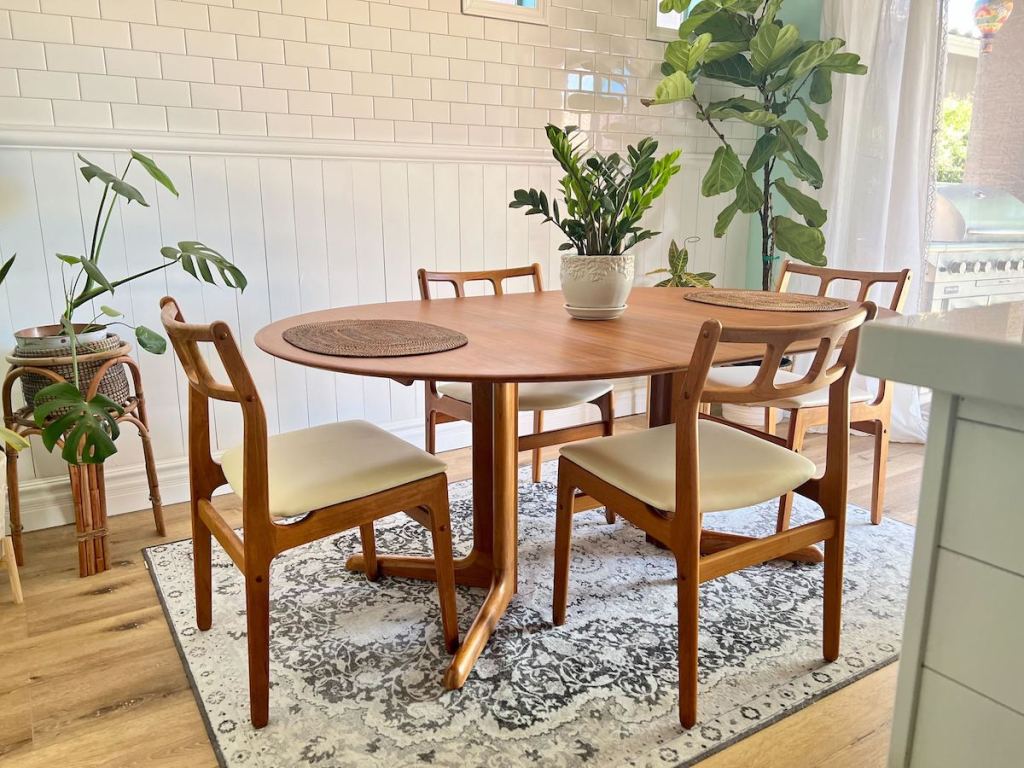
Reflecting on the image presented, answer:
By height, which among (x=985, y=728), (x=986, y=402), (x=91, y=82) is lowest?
(x=985, y=728)

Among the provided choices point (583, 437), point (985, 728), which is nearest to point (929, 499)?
point (985, 728)

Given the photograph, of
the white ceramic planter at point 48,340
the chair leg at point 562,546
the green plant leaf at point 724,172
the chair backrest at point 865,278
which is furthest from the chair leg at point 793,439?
the white ceramic planter at point 48,340

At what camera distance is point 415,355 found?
4.84 ft

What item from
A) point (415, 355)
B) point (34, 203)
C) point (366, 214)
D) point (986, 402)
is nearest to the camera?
point (986, 402)

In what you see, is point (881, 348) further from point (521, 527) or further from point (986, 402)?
point (521, 527)

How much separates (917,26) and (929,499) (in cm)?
313

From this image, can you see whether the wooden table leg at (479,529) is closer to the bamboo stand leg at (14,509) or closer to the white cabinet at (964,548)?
the bamboo stand leg at (14,509)

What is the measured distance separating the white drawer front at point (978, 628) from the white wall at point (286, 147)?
2530 millimetres

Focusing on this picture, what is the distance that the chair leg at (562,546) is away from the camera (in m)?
1.71

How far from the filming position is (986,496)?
52 cm

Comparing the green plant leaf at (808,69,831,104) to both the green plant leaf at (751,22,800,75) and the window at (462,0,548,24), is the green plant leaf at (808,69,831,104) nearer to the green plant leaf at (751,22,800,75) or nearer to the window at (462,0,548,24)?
the green plant leaf at (751,22,800,75)

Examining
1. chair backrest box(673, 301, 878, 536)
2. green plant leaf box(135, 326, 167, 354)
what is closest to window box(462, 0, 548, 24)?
green plant leaf box(135, 326, 167, 354)

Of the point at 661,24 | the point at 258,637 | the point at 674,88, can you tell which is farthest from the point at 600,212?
the point at 661,24

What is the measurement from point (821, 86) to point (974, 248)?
0.91 metres
